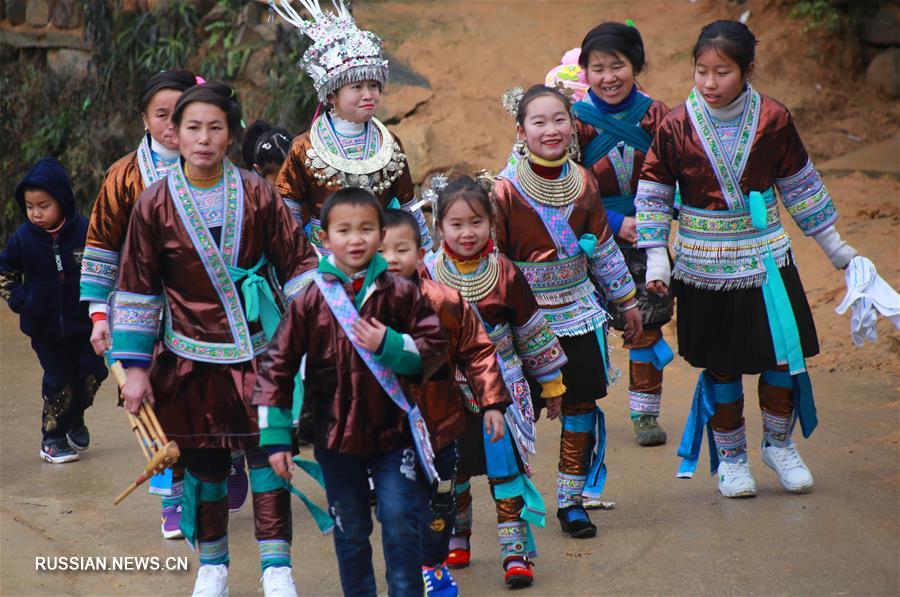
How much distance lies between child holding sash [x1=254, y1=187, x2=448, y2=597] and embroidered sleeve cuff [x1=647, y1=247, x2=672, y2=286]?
158 cm

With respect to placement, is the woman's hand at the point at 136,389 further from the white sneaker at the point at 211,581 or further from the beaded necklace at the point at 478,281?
the beaded necklace at the point at 478,281

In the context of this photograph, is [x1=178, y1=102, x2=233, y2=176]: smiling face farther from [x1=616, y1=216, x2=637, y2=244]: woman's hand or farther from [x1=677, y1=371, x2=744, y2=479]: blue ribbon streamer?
[x1=677, y1=371, x2=744, y2=479]: blue ribbon streamer

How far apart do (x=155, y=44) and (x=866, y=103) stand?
635 cm

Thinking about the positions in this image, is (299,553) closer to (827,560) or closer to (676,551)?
(676,551)

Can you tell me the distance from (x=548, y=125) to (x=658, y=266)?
82cm

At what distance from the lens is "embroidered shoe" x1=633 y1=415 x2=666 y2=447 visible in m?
5.84

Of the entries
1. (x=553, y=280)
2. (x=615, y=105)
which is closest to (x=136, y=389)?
(x=553, y=280)

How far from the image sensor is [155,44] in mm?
11000

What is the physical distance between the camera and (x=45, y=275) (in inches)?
232

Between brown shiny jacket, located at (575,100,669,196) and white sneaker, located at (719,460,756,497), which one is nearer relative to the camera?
white sneaker, located at (719,460,756,497)

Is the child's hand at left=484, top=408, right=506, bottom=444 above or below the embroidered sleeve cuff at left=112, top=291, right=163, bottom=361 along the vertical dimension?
below

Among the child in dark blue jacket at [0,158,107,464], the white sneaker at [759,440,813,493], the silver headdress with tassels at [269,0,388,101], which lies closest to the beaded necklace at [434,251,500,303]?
the silver headdress with tassels at [269,0,388,101]

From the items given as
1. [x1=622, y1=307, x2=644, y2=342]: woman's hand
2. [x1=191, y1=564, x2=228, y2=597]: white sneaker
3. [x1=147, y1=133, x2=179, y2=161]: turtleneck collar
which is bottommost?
[x1=191, y1=564, x2=228, y2=597]: white sneaker

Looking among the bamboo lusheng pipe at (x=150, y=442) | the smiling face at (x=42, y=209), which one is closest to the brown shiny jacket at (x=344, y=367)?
the bamboo lusheng pipe at (x=150, y=442)
